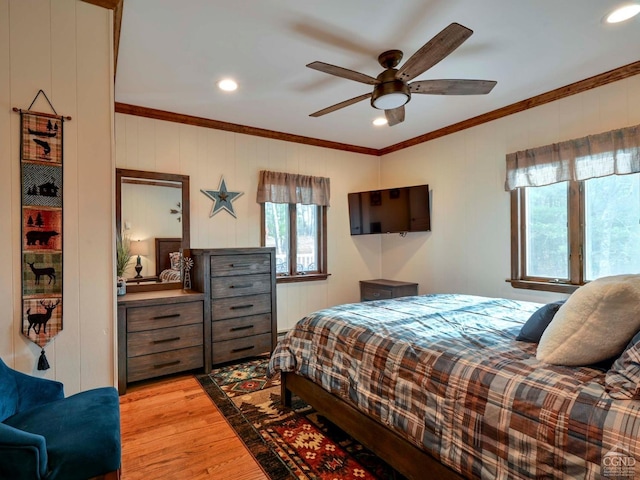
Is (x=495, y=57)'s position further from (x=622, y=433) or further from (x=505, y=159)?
(x=622, y=433)

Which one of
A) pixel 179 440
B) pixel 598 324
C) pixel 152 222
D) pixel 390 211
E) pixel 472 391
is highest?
pixel 390 211

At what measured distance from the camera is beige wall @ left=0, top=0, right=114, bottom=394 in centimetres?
178

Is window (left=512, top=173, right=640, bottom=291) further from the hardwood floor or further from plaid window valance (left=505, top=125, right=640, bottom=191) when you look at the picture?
the hardwood floor

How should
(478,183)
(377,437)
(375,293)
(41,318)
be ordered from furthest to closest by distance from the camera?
(375,293), (478,183), (41,318), (377,437)

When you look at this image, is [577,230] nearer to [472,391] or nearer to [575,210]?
[575,210]

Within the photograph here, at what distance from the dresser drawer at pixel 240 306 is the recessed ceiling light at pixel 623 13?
3459mm

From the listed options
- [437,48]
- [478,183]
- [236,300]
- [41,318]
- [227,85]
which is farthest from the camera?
[478,183]

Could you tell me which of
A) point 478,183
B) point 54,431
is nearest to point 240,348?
point 54,431

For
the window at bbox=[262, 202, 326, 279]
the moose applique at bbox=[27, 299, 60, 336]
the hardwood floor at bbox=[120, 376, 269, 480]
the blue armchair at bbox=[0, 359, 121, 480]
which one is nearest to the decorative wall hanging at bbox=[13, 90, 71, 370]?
the moose applique at bbox=[27, 299, 60, 336]

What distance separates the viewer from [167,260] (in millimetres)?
3648

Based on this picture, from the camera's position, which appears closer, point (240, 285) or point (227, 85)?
point (227, 85)

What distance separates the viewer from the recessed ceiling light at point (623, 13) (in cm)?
209

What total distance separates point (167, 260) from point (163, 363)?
1.09 metres

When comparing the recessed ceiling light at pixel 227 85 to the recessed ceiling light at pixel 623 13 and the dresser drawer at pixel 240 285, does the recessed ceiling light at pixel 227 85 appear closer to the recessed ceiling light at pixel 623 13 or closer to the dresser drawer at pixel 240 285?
the dresser drawer at pixel 240 285
